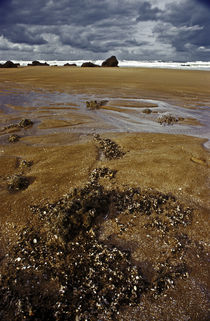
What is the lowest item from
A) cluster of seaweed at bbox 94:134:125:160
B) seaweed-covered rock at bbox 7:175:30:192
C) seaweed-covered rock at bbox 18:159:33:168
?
seaweed-covered rock at bbox 7:175:30:192

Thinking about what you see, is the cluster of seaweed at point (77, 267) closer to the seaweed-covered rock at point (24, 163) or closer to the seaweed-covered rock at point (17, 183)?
the seaweed-covered rock at point (17, 183)

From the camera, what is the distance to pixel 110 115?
7.61 meters

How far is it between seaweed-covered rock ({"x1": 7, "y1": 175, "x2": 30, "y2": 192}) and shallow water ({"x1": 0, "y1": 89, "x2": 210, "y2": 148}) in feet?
8.69

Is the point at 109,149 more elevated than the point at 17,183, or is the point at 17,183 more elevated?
the point at 109,149

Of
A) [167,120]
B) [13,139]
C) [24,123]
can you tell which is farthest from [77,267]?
[167,120]

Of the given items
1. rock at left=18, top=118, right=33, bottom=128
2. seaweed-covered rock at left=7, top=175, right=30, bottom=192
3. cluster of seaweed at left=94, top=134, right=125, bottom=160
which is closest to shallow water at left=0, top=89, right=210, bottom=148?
rock at left=18, top=118, right=33, bottom=128

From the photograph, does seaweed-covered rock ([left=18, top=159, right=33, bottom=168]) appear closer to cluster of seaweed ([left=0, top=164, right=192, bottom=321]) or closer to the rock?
cluster of seaweed ([left=0, top=164, right=192, bottom=321])

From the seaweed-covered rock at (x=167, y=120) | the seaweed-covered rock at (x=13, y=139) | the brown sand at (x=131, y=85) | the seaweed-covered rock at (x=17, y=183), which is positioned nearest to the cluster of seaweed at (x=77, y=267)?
the seaweed-covered rock at (x=17, y=183)

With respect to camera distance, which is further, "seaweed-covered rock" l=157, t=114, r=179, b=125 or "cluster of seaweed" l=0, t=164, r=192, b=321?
"seaweed-covered rock" l=157, t=114, r=179, b=125

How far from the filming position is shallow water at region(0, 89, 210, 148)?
19.9ft

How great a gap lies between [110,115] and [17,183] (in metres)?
5.19

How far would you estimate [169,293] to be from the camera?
1.88m

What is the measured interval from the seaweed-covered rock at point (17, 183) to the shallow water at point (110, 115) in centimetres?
265

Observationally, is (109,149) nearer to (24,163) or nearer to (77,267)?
(24,163)
